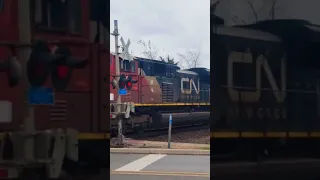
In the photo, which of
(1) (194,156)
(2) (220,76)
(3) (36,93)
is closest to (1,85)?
(3) (36,93)

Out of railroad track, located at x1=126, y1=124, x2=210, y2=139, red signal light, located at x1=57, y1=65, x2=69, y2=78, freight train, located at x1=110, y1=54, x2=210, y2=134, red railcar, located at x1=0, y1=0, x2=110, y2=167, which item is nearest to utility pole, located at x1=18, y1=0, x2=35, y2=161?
red railcar, located at x1=0, y1=0, x2=110, y2=167

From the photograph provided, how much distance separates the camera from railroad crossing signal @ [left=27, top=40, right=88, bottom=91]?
5.38 ft

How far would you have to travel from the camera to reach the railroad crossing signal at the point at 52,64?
1641 mm

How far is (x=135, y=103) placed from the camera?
54.2 feet

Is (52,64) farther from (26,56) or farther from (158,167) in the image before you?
(158,167)

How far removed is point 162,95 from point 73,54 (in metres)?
16.4

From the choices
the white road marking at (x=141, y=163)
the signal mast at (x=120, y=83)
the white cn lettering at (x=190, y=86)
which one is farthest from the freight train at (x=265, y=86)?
the white cn lettering at (x=190, y=86)

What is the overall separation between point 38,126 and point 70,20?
0.42m

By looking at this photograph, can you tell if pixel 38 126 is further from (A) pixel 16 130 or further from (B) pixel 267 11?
(B) pixel 267 11

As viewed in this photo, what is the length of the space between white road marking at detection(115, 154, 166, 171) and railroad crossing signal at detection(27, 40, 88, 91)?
7190 millimetres

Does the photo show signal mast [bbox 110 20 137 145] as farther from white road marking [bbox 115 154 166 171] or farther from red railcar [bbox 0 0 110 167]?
red railcar [bbox 0 0 110 167]

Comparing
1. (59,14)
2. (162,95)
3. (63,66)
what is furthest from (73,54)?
(162,95)

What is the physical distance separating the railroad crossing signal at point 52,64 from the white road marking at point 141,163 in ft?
23.6

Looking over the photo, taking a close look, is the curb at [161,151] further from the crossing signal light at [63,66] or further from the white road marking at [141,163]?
the crossing signal light at [63,66]
